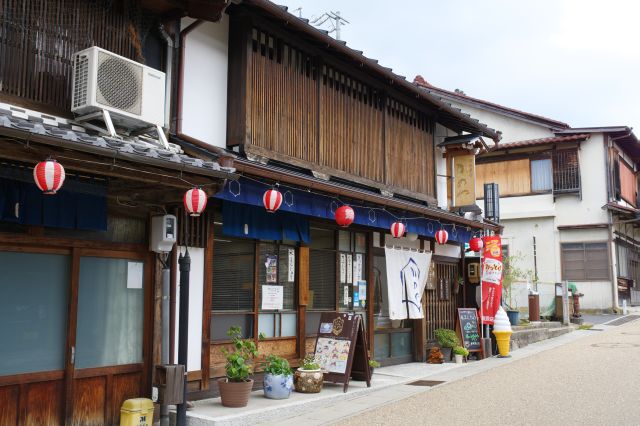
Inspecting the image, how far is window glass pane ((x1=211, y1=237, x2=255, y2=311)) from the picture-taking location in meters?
10.1

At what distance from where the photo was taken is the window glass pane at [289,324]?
11.4 meters

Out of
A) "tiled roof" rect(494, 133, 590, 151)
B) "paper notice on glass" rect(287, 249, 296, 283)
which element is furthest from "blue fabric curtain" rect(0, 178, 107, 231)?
"tiled roof" rect(494, 133, 590, 151)

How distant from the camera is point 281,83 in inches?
444

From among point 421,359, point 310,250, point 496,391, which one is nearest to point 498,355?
point 421,359

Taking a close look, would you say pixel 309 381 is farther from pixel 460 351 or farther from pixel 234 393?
pixel 460 351

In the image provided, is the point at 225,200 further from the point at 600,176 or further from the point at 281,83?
the point at 600,176

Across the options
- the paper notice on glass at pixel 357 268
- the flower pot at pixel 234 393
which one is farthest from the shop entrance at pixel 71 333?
the paper notice on glass at pixel 357 268

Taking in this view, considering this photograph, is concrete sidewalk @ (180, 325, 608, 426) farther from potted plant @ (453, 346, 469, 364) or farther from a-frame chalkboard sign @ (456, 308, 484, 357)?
a-frame chalkboard sign @ (456, 308, 484, 357)

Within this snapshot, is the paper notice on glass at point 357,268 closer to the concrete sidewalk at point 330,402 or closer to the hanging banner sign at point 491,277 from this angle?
the concrete sidewalk at point 330,402

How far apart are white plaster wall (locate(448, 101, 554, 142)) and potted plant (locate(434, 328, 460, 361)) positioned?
17642 millimetres

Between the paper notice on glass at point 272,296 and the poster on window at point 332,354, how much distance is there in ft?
3.61

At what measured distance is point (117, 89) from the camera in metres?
7.95

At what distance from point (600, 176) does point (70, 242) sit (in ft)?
88.3

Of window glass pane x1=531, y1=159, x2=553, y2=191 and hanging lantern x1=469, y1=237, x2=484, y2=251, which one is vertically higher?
window glass pane x1=531, y1=159, x2=553, y2=191
